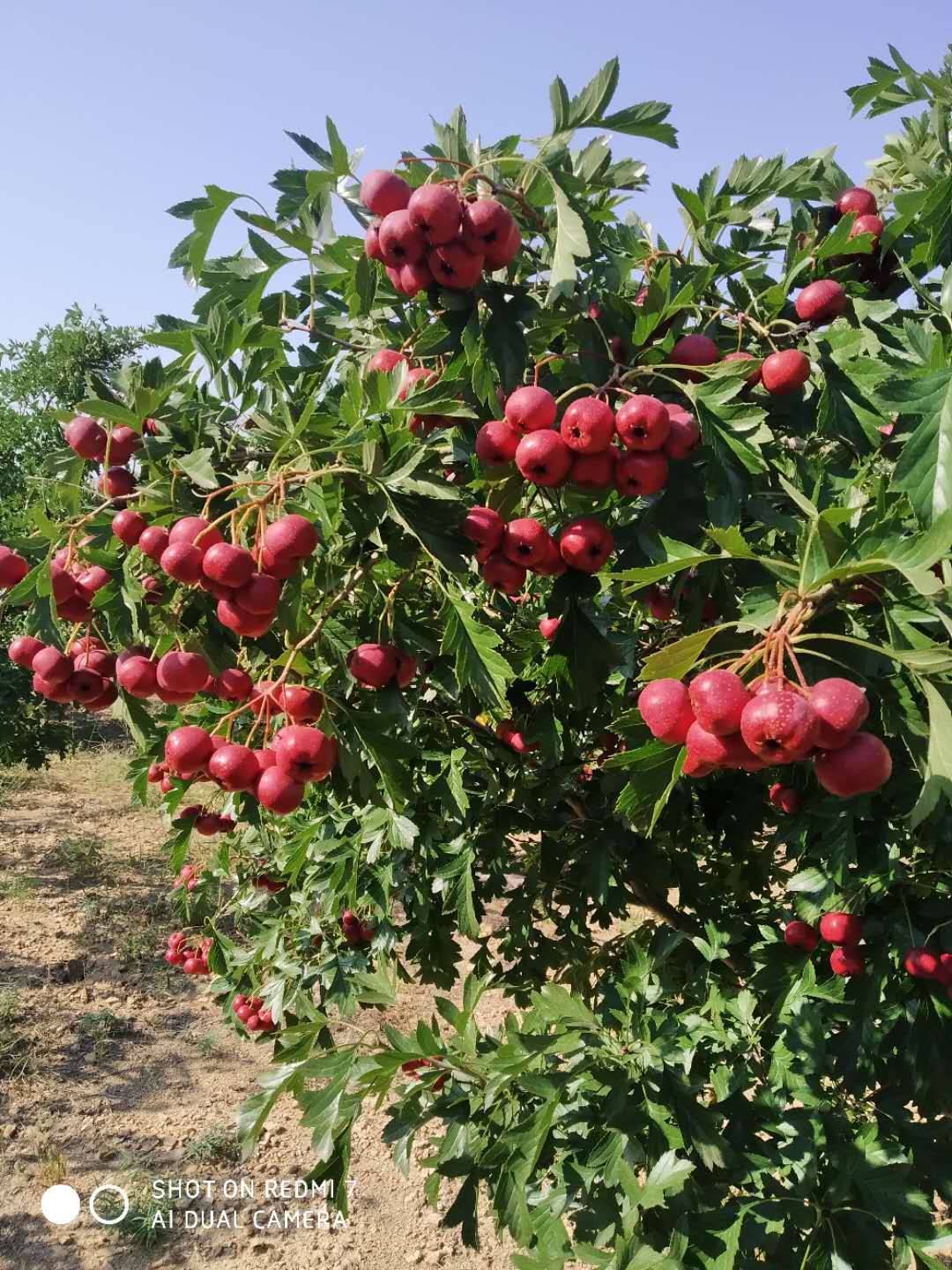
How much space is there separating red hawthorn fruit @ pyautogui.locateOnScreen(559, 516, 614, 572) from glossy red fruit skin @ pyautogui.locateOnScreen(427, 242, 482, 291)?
1.63ft

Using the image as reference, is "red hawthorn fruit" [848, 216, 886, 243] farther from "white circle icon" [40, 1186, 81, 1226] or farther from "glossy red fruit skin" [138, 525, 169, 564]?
"white circle icon" [40, 1186, 81, 1226]

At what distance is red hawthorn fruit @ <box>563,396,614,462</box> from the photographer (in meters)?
1.54

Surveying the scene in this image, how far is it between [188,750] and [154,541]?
43 cm

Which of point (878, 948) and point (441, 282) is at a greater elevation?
point (441, 282)

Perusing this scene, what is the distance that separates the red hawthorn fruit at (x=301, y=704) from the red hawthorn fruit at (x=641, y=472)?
2.42ft

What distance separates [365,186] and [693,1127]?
209cm

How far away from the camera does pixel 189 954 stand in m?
5.03

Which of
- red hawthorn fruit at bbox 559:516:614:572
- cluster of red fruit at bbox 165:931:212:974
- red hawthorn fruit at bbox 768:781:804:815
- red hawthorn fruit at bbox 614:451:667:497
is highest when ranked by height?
red hawthorn fruit at bbox 614:451:667:497

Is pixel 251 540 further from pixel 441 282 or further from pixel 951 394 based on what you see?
pixel 951 394

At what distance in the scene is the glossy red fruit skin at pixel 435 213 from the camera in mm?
1483

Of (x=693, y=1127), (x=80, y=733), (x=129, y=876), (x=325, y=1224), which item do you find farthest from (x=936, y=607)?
(x=80, y=733)

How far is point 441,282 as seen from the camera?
158 centimetres

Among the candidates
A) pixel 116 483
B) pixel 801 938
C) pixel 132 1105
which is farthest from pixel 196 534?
pixel 132 1105

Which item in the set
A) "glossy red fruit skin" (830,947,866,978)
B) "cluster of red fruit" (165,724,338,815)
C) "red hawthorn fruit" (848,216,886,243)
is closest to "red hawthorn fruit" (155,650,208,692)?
"cluster of red fruit" (165,724,338,815)
